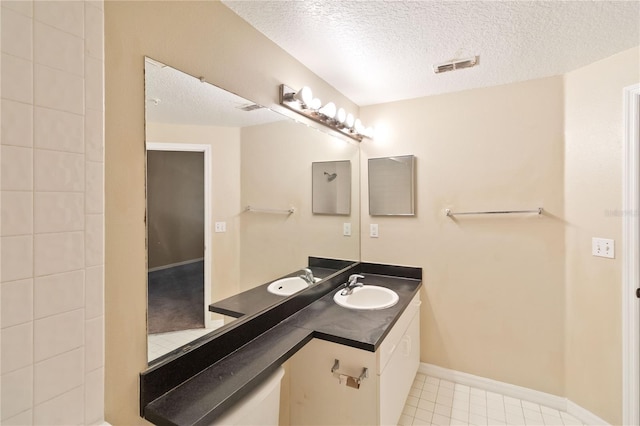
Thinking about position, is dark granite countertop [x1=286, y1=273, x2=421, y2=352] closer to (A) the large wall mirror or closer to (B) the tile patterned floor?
(A) the large wall mirror

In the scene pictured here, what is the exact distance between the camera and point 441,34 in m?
1.56

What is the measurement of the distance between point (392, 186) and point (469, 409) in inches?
65.9

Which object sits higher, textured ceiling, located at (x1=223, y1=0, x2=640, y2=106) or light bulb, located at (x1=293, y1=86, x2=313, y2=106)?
textured ceiling, located at (x1=223, y1=0, x2=640, y2=106)

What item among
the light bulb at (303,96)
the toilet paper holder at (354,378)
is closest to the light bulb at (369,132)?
the light bulb at (303,96)

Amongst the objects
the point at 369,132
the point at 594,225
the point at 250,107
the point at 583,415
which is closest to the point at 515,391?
the point at 583,415

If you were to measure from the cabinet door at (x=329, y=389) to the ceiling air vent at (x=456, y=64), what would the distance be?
1.74m

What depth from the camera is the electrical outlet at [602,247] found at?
5.87 feet

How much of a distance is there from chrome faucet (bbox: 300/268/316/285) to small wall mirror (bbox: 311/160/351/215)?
1.39 feet

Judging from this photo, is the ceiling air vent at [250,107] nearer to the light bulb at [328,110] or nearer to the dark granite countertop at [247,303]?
the light bulb at [328,110]

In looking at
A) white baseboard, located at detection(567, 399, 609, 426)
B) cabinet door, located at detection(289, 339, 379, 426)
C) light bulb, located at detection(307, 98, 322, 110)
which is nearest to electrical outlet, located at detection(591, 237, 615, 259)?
white baseboard, located at detection(567, 399, 609, 426)

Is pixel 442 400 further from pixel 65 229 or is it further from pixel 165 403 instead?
pixel 65 229

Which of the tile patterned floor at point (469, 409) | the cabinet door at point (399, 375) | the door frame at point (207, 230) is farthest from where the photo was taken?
the tile patterned floor at point (469, 409)

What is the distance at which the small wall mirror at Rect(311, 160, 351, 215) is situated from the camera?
7.14 feet

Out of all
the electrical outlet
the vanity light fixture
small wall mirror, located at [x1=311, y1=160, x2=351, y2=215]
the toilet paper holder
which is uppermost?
the vanity light fixture
